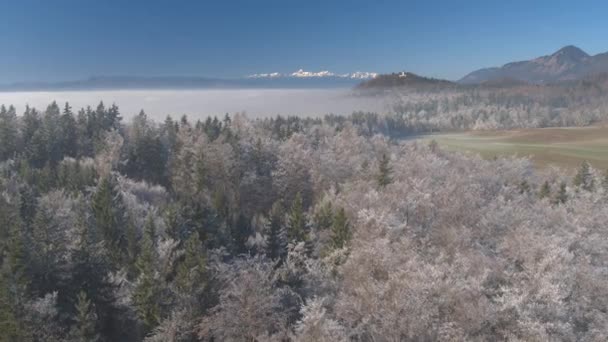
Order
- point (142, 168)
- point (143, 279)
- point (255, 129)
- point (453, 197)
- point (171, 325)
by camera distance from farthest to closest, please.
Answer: point (255, 129)
point (142, 168)
point (453, 197)
point (143, 279)
point (171, 325)

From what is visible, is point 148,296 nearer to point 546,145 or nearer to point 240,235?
point 240,235

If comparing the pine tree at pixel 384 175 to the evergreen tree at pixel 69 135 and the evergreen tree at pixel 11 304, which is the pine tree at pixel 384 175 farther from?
the evergreen tree at pixel 69 135

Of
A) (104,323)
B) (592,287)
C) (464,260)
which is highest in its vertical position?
(464,260)

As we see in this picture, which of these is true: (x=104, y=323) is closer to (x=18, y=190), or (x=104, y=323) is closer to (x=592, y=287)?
(x=18, y=190)

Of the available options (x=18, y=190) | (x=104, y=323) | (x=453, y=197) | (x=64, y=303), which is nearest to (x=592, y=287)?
(x=453, y=197)

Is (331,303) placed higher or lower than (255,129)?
lower

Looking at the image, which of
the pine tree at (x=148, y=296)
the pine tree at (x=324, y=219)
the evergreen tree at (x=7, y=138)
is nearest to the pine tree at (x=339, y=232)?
the pine tree at (x=324, y=219)
